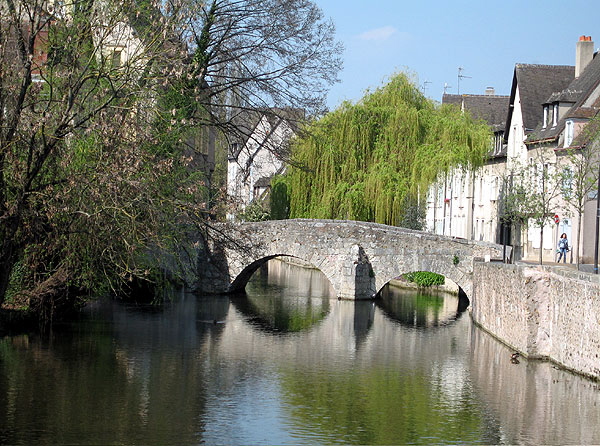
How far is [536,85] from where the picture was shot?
1537 inches

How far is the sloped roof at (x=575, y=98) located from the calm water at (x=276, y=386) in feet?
37.1

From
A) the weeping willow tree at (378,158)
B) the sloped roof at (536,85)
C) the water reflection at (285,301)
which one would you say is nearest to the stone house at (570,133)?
the sloped roof at (536,85)

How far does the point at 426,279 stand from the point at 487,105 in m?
15.6

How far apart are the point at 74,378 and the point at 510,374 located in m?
7.54

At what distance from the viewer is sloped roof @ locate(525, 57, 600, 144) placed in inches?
1308

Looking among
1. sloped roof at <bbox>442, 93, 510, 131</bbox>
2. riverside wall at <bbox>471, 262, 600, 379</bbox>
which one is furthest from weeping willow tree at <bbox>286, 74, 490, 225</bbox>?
riverside wall at <bbox>471, 262, 600, 379</bbox>

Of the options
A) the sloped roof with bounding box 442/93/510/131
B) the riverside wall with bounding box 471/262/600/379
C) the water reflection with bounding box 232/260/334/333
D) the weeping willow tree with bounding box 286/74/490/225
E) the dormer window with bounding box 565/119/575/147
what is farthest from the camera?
the sloped roof with bounding box 442/93/510/131

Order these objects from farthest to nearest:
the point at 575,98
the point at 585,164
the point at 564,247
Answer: the point at 575,98, the point at 564,247, the point at 585,164

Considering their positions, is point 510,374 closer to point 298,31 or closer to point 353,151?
point 298,31

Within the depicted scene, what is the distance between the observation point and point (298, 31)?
23688 millimetres

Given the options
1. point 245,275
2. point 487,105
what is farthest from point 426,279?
point 487,105

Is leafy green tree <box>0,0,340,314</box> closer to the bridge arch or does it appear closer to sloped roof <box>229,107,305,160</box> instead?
sloped roof <box>229,107,305,160</box>

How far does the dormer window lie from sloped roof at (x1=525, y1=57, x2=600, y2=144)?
215mm

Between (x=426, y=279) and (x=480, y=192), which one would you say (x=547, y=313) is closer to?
(x=426, y=279)
